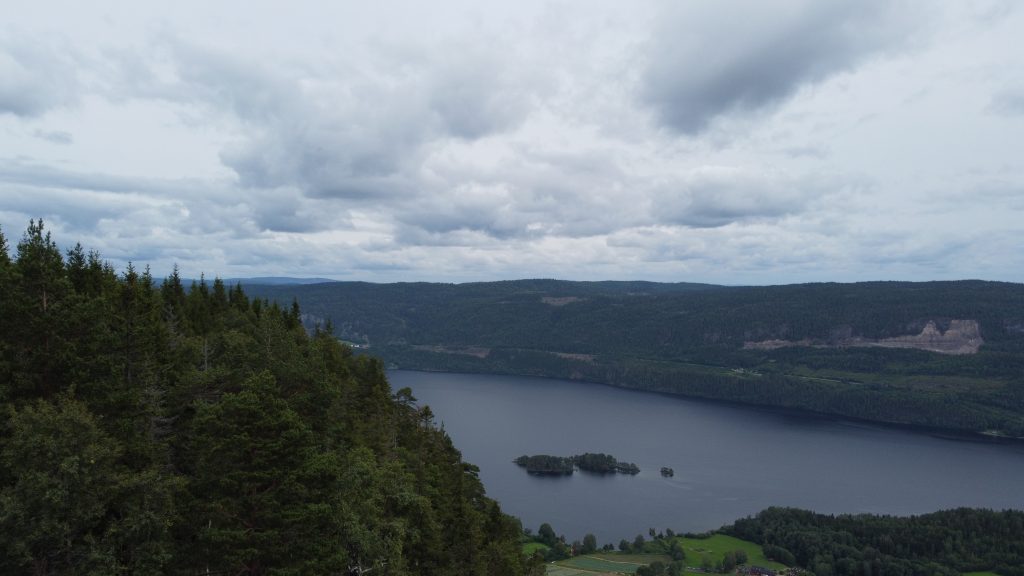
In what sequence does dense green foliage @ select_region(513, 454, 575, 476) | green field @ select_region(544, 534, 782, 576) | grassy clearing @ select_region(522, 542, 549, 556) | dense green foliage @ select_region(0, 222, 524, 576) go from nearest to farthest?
dense green foliage @ select_region(0, 222, 524, 576), green field @ select_region(544, 534, 782, 576), grassy clearing @ select_region(522, 542, 549, 556), dense green foliage @ select_region(513, 454, 575, 476)

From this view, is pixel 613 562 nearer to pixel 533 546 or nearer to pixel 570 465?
pixel 533 546

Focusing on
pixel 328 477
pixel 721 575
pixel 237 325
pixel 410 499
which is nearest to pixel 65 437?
pixel 328 477

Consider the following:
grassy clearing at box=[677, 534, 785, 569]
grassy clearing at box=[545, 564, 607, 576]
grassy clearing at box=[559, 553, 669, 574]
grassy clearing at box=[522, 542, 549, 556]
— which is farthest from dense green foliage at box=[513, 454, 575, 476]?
grassy clearing at box=[545, 564, 607, 576]

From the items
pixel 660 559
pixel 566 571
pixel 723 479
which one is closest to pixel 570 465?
pixel 723 479

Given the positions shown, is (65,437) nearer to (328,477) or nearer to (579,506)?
(328,477)

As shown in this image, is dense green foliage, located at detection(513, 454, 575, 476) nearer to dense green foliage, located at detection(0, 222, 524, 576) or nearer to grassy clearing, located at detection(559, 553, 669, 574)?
grassy clearing, located at detection(559, 553, 669, 574)

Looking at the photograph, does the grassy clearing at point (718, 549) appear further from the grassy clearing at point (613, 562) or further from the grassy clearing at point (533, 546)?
the grassy clearing at point (533, 546)
